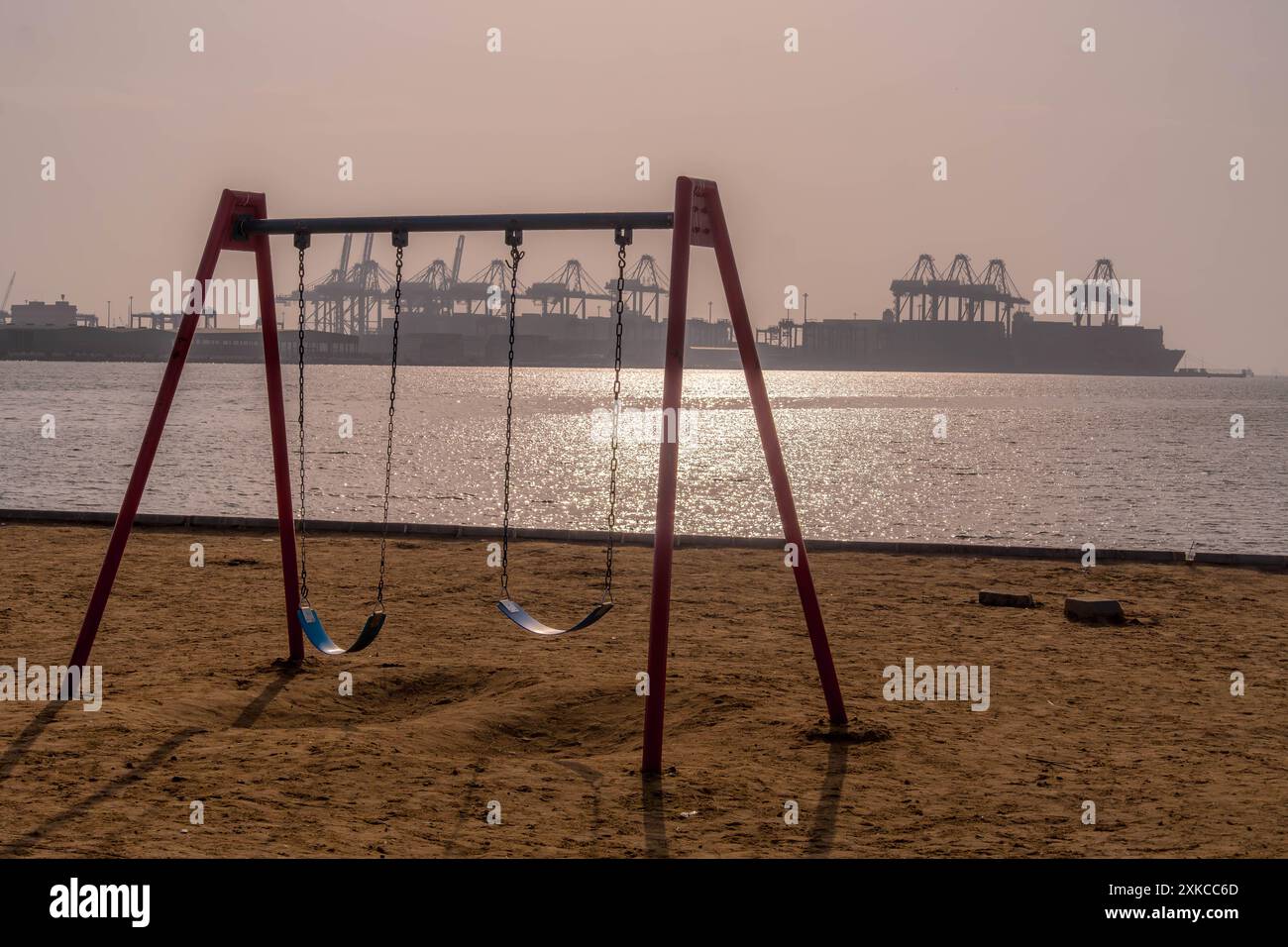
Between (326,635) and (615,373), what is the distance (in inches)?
102

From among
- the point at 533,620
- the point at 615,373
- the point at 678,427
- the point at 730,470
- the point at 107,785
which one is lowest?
the point at 107,785

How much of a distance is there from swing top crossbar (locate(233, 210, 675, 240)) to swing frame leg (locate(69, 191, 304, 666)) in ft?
0.31

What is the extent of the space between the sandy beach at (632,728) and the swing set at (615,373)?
455 millimetres

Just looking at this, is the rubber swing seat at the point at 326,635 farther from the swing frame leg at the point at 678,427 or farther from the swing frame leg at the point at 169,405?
the swing frame leg at the point at 678,427

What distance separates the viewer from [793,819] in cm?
557

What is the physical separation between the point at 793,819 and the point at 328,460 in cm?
4541

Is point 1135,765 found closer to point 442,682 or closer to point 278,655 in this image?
point 442,682

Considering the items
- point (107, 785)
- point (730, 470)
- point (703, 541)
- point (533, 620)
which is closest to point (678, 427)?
point (533, 620)

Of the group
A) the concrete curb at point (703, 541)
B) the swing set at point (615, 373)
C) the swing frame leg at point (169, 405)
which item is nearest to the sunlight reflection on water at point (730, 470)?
the concrete curb at point (703, 541)

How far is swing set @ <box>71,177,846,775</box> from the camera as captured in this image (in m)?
6.35

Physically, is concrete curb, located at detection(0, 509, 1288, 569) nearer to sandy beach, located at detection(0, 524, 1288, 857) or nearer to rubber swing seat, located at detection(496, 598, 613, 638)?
sandy beach, located at detection(0, 524, 1288, 857)

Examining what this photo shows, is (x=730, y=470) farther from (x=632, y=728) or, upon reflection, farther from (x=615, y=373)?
(x=615, y=373)

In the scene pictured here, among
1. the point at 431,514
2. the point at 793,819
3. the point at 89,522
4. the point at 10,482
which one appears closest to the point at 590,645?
the point at 793,819

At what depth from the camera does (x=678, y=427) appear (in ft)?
20.1
